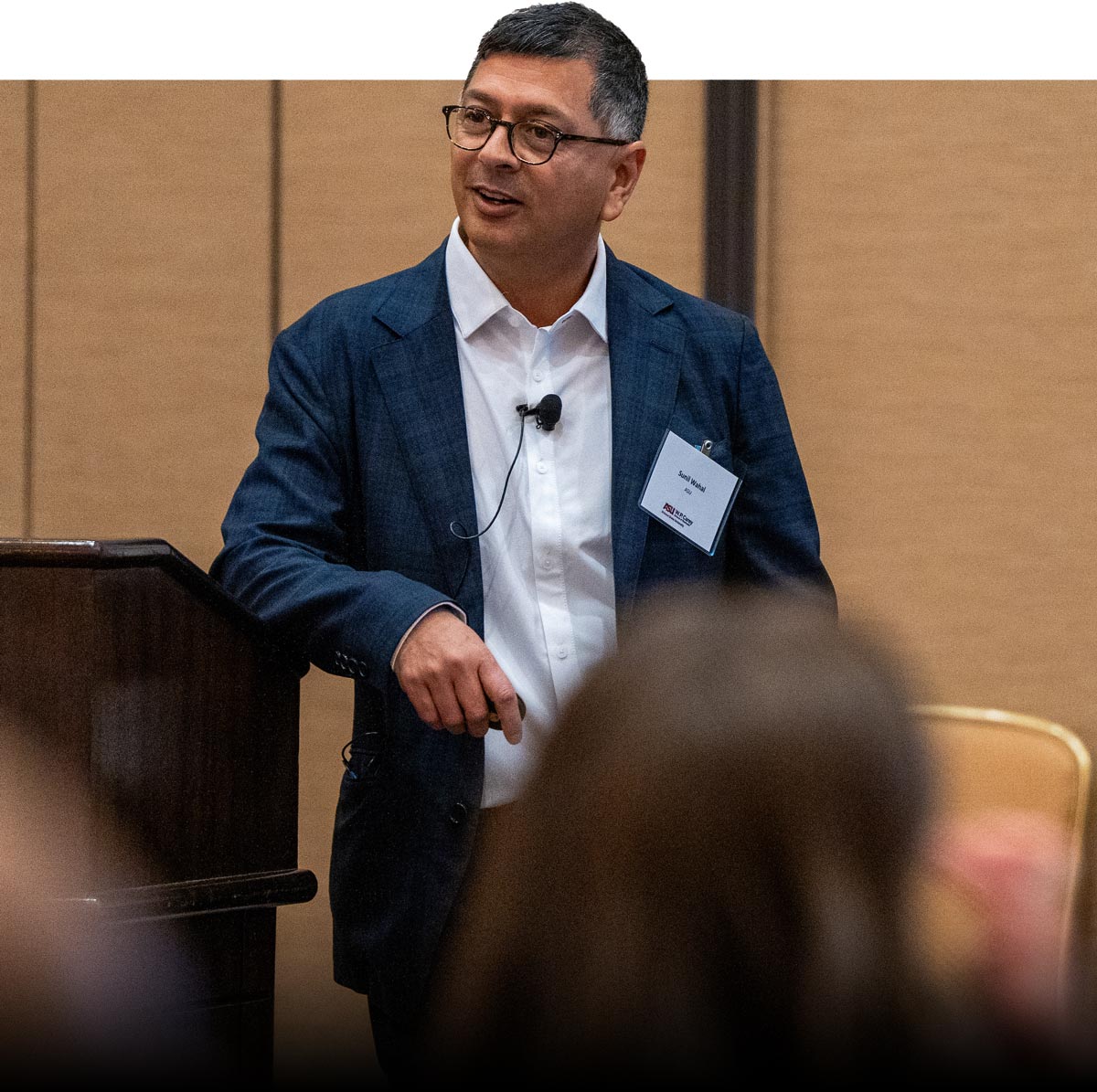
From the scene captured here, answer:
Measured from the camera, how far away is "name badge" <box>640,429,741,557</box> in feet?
6.18

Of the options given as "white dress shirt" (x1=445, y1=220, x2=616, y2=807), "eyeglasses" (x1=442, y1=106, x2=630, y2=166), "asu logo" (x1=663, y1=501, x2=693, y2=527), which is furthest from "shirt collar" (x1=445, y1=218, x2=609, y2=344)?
"asu logo" (x1=663, y1=501, x2=693, y2=527)

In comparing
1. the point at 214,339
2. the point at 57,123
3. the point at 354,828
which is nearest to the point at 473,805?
the point at 354,828

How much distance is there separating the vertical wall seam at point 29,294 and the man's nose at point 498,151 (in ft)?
4.98

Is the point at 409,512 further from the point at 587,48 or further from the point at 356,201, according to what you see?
the point at 356,201

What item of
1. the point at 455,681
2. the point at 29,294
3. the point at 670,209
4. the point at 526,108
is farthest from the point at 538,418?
the point at 29,294

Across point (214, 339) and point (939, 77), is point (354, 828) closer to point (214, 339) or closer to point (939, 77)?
point (214, 339)

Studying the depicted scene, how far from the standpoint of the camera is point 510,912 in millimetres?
677

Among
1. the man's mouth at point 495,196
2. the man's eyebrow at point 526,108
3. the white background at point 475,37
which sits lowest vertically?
the man's mouth at point 495,196

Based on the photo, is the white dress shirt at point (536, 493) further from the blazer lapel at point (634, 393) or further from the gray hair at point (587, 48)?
the gray hair at point (587, 48)

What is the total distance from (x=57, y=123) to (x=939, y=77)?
1.79 metres

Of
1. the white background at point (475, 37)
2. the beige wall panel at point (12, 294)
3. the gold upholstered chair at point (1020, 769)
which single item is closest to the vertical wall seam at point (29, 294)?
the beige wall panel at point (12, 294)

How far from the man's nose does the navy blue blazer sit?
18cm

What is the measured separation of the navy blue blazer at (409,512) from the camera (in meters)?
1.80

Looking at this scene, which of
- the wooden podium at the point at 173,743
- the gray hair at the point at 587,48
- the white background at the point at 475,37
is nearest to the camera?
the wooden podium at the point at 173,743
